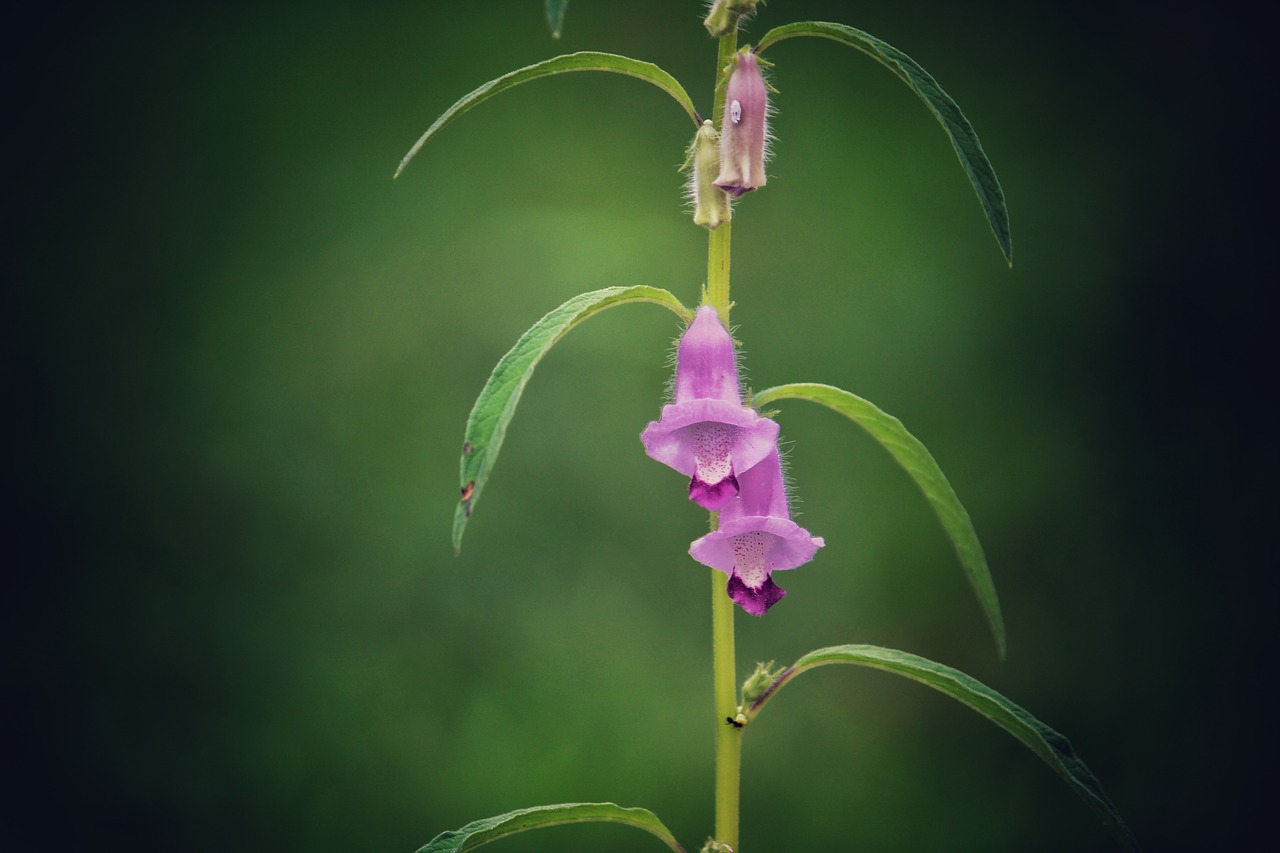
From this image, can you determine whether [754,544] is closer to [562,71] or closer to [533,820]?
[533,820]

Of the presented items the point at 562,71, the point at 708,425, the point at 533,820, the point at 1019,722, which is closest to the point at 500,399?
the point at 708,425

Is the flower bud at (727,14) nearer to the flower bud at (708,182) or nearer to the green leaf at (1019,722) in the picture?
the flower bud at (708,182)

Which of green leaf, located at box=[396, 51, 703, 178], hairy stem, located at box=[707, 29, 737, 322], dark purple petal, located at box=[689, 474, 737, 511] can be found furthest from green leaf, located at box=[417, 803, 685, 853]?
green leaf, located at box=[396, 51, 703, 178]

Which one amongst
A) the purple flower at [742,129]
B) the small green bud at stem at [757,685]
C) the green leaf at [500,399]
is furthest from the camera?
the small green bud at stem at [757,685]

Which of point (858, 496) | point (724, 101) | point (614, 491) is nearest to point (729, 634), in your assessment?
point (724, 101)

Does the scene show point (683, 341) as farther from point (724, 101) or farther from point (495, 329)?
point (495, 329)

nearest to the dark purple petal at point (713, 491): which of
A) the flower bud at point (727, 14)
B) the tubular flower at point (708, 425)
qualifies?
the tubular flower at point (708, 425)
